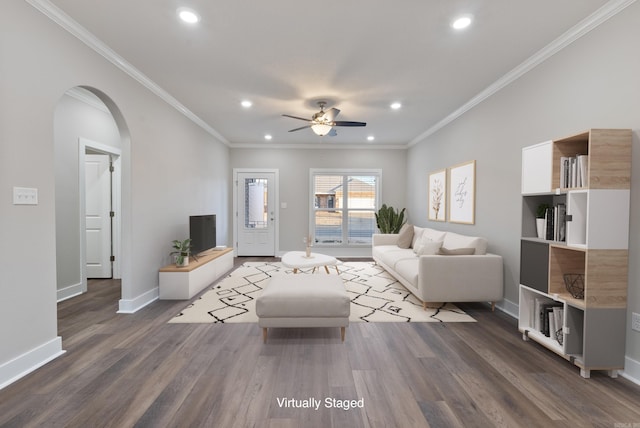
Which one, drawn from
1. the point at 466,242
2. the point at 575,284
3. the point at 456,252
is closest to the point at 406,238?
the point at 466,242

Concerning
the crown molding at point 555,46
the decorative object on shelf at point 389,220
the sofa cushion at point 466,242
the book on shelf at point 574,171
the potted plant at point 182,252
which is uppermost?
the crown molding at point 555,46

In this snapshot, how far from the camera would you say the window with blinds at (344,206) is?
22.8 feet

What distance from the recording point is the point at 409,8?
2166mm

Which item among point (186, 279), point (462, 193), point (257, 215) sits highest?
point (462, 193)

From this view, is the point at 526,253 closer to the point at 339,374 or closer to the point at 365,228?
the point at 339,374

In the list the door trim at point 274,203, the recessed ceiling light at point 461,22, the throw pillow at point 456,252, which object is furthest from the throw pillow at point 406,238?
the recessed ceiling light at point 461,22

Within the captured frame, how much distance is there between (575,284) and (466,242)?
1.52m

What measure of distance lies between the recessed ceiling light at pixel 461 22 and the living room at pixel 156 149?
103 cm

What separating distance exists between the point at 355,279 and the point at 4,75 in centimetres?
447

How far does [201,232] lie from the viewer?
440cm

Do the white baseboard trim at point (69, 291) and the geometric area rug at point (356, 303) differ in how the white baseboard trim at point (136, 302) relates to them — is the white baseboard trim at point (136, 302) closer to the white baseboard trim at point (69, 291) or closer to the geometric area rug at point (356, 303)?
the geometric area rug at point (356, 303)

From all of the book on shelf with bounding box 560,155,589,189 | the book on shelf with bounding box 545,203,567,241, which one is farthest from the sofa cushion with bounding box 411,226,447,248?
the book on shelf with bounding box 560,155,589,189

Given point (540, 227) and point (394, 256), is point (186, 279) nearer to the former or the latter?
point (394, 256)

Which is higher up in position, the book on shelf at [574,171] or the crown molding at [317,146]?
the crown molding at [317,146]
